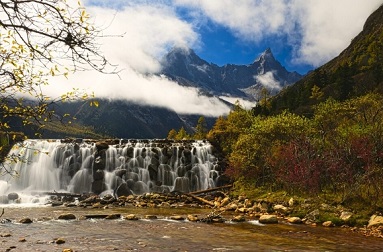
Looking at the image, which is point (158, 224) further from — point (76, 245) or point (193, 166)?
point (193, 166)

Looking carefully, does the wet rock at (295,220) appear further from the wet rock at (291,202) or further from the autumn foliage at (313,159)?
the autumn foliage at (313,159)

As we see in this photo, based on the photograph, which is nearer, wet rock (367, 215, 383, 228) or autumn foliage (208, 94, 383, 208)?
wet rock (367, 215, 383, 228)

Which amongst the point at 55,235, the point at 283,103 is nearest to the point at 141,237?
the point at 55,235

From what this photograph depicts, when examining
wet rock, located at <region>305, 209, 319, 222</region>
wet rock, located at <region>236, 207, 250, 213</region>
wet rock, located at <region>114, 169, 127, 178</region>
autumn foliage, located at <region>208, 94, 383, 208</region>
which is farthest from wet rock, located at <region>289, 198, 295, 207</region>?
wet rock, located at <region>114, 169, 127, 178</region>

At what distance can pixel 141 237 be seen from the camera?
20438 mm

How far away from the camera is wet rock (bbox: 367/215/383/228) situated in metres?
22.7

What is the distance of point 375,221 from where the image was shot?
23.1m

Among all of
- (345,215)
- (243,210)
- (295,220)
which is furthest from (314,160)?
(243,210)

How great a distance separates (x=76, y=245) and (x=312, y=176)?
22.0 metres

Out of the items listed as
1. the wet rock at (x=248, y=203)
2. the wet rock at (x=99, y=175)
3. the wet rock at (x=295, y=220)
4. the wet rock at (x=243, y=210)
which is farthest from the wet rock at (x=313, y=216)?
the wet rock at (x=99, y=175)

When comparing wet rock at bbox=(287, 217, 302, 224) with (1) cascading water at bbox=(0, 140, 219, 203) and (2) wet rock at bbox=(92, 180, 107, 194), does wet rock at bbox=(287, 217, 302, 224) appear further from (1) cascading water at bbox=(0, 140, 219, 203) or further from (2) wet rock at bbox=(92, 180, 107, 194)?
(2) wet rock at bbox=(92, 180, 107, 194)

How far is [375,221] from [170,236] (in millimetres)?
14308

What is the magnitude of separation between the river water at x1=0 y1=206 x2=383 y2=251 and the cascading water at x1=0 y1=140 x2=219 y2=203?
24668 millimetres

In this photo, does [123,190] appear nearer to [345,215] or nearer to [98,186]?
[98,186]
